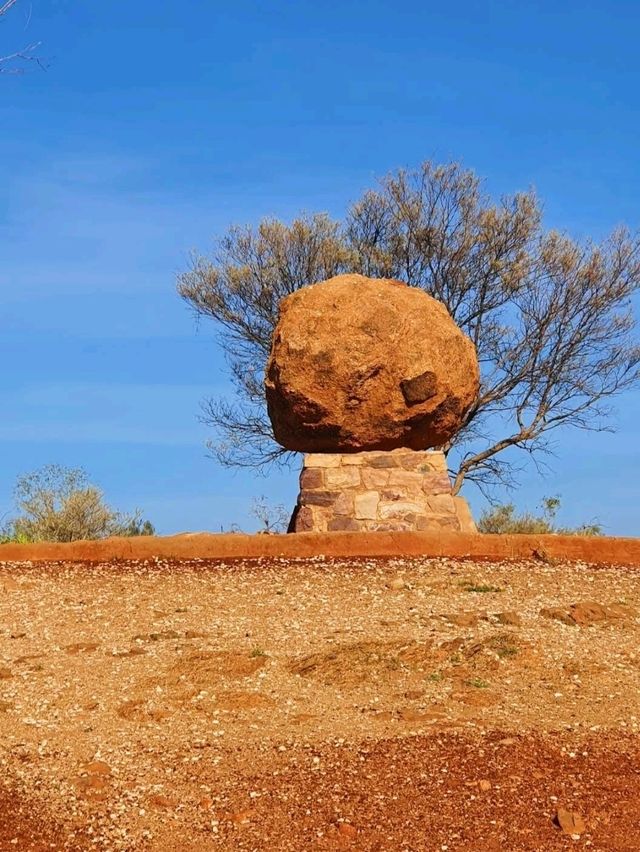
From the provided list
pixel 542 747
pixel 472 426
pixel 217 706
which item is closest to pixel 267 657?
pixel 217 706

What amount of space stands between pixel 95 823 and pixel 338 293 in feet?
24.8

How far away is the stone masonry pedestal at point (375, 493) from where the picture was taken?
1094 cm

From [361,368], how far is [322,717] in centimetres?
592

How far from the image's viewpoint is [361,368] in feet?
35.9

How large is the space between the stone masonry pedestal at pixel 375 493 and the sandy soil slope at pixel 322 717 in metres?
2.48

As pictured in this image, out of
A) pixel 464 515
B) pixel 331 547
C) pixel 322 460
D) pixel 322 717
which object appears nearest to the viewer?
pixel 322 717

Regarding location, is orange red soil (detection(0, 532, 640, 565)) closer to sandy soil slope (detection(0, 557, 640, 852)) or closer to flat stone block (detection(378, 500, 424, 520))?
flat stone block (detection(378, 500, 424, 520))

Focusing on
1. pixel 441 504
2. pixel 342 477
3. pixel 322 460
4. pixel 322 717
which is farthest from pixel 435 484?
pixel 322 717

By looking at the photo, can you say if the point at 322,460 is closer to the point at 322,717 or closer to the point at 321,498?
the point at 321,498

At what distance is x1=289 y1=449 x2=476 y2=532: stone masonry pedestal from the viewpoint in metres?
10.9

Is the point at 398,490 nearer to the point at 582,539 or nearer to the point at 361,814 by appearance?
the point at 582,539

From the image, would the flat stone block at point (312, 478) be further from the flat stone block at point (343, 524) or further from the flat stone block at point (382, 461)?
the flat stone block at point (382, 461)

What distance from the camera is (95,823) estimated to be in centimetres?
451

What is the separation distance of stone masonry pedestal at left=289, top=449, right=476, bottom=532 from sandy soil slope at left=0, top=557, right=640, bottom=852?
248 cm
